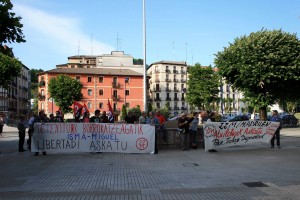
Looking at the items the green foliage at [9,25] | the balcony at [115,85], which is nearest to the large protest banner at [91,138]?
the green foliage at [9,25]

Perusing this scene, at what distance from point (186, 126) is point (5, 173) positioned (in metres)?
8.33

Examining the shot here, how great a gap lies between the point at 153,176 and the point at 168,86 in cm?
10447

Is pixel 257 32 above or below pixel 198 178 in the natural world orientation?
above

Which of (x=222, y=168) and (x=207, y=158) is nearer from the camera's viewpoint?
(x=222, y=168)

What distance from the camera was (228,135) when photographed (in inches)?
664

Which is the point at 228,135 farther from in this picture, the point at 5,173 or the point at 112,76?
the point at 112,76

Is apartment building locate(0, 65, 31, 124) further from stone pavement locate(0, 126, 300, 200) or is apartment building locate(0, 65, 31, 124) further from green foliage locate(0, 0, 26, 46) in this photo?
stone pavement locate(0, 126, 300, 200)

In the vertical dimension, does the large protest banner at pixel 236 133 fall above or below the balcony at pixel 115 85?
below

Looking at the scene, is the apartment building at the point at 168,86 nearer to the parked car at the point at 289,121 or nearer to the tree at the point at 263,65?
the parked car at the point at 289,121

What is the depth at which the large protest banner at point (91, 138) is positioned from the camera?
52.1 feet

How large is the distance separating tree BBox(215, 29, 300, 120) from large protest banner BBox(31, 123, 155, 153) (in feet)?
68.9

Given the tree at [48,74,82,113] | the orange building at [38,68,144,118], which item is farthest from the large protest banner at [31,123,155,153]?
the orange building at [38,68,144,118]

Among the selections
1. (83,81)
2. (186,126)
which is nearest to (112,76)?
(83,81)

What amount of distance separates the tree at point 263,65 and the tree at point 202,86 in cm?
3723
